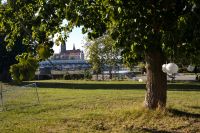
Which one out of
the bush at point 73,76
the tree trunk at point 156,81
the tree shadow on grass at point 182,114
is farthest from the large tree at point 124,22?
the bush at point 73,76

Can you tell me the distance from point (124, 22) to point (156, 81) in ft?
14.4

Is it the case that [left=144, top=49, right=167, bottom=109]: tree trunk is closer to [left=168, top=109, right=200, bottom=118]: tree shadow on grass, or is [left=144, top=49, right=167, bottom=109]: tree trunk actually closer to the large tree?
the large tree

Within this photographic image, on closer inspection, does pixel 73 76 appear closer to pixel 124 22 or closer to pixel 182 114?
pixel 182 114

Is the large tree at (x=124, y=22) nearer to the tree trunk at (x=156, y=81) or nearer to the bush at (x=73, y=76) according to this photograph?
the tree trunk at (x=156, y=81)

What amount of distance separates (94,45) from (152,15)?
46093 millimetres

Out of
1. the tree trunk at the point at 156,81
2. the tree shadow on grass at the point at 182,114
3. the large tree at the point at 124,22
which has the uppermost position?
the large tree at the point at 124,22

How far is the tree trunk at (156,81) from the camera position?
54.7 feet

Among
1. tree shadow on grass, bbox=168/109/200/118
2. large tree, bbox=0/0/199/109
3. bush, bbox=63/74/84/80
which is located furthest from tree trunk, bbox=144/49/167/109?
bush, bbox=63/74/84/80

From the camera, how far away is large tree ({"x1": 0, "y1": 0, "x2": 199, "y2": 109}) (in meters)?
12.8

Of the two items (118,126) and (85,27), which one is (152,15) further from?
(118,126)

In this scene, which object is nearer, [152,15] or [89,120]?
[152,15]

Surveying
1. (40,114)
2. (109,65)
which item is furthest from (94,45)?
(40,114)

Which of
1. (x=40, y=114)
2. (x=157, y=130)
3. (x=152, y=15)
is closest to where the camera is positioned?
(x=152, y=15)

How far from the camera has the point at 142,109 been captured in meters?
16.6
